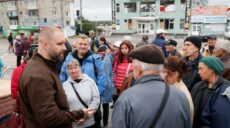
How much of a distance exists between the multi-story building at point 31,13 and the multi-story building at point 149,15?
14477mm

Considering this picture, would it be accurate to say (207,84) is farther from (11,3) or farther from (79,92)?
(11,3)

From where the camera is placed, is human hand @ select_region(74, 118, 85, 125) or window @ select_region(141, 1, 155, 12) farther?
window @ select_region(141, 1, 155, 12)

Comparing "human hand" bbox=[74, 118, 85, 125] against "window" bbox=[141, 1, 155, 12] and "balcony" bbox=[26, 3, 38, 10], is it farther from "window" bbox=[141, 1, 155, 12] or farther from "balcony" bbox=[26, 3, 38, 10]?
"balcony" bbox=[26, 3, 38, 10]

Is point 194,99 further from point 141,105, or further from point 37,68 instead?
point 37,68

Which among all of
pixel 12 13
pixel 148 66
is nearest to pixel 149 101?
pixel 148 66

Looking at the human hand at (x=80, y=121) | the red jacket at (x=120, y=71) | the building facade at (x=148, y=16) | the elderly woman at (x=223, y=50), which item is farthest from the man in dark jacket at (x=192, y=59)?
the building facade at (x=148, y=16)

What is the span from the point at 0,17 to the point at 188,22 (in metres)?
43.4

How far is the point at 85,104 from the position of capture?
3.49 m

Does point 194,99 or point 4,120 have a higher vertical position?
point 194,99

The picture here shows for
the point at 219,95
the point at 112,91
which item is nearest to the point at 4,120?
the point at 112,91

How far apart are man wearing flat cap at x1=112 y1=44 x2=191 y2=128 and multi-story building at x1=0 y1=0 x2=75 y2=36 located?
58.0 m

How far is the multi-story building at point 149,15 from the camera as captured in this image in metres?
48.3

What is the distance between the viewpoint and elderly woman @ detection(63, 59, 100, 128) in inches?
135

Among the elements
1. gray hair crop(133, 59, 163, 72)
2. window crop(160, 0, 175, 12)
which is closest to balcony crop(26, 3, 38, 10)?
window crop(160, 0, 175, 12)
